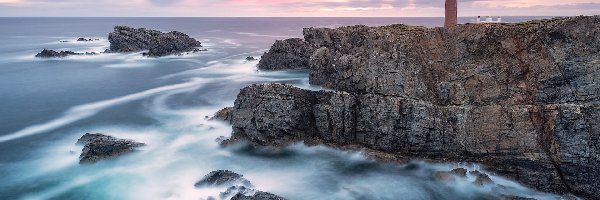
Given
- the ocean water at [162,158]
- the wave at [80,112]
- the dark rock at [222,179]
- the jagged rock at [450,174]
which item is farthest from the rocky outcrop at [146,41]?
the jagged rock at [450,174]

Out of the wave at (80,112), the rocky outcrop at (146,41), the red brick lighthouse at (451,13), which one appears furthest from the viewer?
the rocky outcrop at (146,41)

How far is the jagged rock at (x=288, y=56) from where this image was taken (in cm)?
5594

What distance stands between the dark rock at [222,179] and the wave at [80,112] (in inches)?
683

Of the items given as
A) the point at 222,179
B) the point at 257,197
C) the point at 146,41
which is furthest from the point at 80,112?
the point at 146,41

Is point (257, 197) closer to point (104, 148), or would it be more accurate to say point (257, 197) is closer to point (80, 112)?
point (104, 148)

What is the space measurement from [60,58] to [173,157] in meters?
61.3

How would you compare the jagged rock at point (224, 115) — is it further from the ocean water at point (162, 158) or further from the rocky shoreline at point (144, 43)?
the rocky shoreline at point (144, 43)

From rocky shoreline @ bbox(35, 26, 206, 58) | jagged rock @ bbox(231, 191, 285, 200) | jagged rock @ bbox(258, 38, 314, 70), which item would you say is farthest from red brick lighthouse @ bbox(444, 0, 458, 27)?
rocky shoreline @ bbox(35, 26, 206, 58)

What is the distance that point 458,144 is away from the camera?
23.6 meters

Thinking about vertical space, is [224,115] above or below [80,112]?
above

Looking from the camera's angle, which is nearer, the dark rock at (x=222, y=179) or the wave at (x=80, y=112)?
the dark rock at (x=222, y=179)

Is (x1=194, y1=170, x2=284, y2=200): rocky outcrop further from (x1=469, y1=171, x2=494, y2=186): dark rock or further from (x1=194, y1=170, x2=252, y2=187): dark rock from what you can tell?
(x1=469, y1=171, x2=494, y2=186): dark rock

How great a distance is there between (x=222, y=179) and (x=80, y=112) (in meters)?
22.7

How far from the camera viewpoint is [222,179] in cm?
2267
